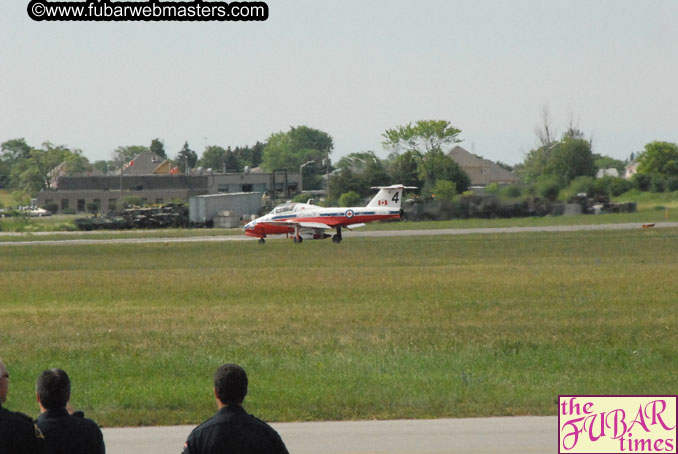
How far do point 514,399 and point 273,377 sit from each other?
444cm

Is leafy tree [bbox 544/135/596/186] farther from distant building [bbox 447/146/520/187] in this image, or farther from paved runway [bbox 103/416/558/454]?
paved runway [bbox 103/416/558/454]

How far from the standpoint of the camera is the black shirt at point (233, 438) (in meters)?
6.53

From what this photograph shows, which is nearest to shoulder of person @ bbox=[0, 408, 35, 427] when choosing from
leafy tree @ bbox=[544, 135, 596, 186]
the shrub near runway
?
the shrub near runway

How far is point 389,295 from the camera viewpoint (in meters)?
31.9

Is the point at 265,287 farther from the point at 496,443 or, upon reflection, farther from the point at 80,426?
the point at 80,426

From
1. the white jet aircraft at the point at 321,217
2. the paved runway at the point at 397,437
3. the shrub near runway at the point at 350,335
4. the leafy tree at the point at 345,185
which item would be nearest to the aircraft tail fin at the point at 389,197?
the white jet aircraft at the point at 321,217

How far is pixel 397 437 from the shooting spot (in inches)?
496

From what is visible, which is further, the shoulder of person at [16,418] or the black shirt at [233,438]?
the black shirt at [233,438]

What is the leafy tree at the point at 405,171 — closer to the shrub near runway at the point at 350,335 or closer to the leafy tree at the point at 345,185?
the leafy tree at the point at 345,185

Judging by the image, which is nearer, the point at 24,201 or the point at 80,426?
the point at 80,426

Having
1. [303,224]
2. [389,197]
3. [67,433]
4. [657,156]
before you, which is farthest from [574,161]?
[67,433]

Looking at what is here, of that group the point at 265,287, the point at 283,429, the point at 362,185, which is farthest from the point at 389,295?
the point at 362,185

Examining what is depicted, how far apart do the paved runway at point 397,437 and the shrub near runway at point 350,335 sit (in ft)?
2.00

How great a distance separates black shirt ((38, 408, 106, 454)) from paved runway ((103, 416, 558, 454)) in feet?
17.9
